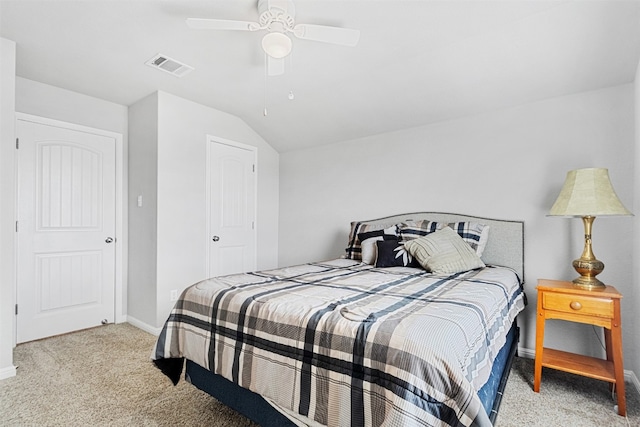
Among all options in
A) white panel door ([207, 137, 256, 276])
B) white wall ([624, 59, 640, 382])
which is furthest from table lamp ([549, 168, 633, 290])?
white panel door ([207, 137, 256, 276])

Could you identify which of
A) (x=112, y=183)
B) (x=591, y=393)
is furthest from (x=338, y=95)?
(x=591, y=393)

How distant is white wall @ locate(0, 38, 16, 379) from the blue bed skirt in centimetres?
148

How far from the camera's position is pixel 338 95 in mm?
3264

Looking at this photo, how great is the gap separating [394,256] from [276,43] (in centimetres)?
177

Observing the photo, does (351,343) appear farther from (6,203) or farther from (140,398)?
(6,203)

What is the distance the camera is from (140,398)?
6.61ft

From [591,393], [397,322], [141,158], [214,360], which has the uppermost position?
[141,158]

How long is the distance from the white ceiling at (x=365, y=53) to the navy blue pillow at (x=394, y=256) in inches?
54.0

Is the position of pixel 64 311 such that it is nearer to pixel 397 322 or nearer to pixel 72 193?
pixel 72 193

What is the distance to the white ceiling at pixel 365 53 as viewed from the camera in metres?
2.01

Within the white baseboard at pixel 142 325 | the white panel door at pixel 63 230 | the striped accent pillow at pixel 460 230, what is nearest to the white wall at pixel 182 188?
the white baseboard at pixel 142 325

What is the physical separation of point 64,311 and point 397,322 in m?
3.44

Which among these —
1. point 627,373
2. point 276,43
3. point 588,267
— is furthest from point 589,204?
point 276,43

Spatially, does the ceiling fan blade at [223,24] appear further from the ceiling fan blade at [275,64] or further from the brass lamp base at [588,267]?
the brass lamp base at [588,267]
